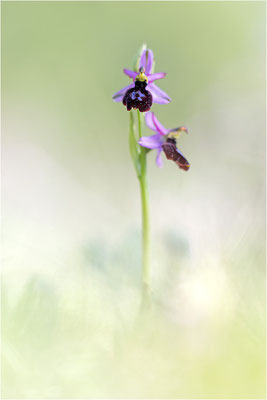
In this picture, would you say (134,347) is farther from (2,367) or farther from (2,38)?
(2,38)

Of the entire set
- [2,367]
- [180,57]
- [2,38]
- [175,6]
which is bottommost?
[2,367]

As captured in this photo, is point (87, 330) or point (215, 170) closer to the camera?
point (87, 330)

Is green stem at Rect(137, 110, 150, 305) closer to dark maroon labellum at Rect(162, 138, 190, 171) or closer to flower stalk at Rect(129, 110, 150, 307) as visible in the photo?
flower stalk at Rect(129, 110, 150, 307)

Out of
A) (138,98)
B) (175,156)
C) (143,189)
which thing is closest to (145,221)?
(143,189)

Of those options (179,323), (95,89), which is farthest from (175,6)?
(179,323)

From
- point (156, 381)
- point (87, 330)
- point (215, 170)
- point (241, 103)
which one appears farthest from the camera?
point (241, 103)

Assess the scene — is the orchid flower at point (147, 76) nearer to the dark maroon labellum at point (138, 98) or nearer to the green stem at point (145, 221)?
the dark maroon labellum at point (138, 98)

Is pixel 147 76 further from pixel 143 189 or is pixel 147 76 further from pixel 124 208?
pixel 124 208

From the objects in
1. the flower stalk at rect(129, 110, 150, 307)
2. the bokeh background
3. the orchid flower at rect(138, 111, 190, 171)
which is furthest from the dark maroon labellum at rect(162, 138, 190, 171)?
the bokeh background
